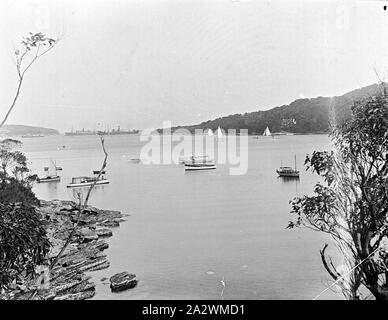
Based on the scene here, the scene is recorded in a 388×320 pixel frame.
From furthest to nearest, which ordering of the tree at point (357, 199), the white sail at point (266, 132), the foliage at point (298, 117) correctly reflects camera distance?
the white sail at point (266, 132), the foliage at point (298, 117), the tree at point (357, 199)

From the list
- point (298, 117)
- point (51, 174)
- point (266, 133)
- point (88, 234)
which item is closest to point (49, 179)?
point (51, 174)

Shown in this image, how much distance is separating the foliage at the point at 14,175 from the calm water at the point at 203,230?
0.23 feet

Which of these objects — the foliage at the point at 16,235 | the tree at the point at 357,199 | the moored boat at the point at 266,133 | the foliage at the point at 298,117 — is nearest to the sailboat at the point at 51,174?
the foliage at the point at 16,235

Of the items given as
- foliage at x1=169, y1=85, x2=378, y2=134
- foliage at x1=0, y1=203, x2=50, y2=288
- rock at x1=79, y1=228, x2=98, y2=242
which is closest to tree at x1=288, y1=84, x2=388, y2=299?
foliage at x1=169, y1=85, x2=378, y2=134

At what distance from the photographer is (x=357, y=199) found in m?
1.82

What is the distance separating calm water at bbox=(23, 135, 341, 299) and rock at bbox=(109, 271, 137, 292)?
4 centimetres

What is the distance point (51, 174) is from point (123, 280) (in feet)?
2.73

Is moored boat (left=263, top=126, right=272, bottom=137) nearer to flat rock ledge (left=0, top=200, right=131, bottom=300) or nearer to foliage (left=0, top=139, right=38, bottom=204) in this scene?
flat rock ledge (left=0, top=200, right=131, bottom=300)

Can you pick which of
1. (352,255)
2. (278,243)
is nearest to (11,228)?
(352,255)

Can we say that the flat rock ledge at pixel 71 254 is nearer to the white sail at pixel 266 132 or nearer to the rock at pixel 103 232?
the rock at pixel 103 232

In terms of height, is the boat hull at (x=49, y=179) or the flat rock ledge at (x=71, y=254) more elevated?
the boat hull at (x=49, y=179)

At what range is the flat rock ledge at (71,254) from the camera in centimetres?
190

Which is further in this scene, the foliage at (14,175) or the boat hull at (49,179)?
the boat hull at (49,179)
